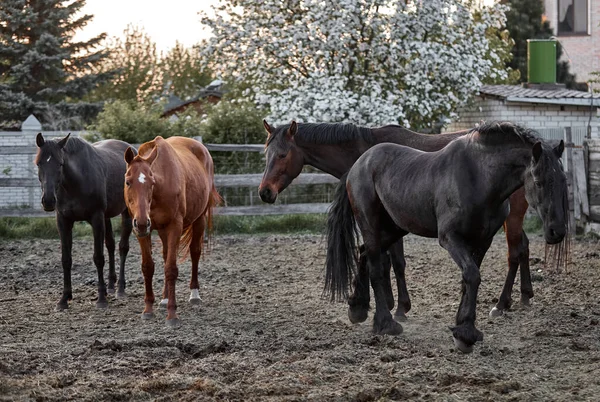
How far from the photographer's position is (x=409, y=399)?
4.56 metres

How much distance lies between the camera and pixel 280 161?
7.80m

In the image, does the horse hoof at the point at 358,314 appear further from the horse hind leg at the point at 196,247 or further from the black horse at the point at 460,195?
the horse hind leg at the point at 196,247

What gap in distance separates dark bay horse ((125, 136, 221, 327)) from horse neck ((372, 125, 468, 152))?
181 centimetres

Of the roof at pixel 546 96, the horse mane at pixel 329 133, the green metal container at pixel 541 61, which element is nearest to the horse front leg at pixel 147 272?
the horse mane at pixel 329 133

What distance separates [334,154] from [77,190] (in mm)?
2539

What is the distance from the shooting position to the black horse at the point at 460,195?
5453 mm

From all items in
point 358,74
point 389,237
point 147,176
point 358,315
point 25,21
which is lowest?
point 358,315

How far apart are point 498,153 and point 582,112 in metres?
18.4

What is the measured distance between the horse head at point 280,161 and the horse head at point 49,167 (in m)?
1.89

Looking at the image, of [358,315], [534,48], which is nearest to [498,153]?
[358,315]

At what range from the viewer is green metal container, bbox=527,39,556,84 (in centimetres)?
2258

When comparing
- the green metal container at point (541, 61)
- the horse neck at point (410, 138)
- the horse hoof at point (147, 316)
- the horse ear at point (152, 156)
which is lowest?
the horse hoof at point (147, 316)

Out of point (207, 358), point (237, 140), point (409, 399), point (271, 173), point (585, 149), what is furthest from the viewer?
point (237, 140)

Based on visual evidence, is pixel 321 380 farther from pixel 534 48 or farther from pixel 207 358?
pixel 534 48
